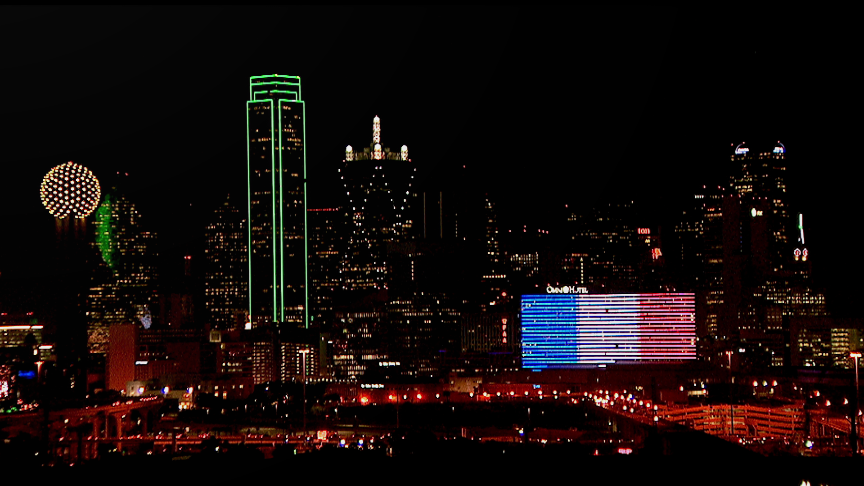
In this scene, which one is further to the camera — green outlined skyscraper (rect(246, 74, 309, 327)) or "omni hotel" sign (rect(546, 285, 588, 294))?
green outlined skyscraper (rect(246, 74, 309, 327))

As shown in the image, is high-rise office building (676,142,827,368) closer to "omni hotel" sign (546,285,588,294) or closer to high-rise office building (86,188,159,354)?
"omni hotel" sign (546,285,588,294)

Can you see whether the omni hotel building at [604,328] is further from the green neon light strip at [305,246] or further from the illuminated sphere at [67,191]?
the illuminated sphere at [67,191]

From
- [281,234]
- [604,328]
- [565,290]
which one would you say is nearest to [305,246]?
[281,234]

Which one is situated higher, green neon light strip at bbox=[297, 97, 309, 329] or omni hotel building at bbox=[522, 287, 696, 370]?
green neon light strip at bbox=[297, 97, 309, 329]

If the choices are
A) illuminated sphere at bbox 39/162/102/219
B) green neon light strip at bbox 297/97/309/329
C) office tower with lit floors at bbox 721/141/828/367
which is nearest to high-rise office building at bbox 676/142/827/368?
office tower with lit floors at bbox 721/141/828/367

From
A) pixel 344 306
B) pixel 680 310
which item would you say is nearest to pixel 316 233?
pixel 344 306
